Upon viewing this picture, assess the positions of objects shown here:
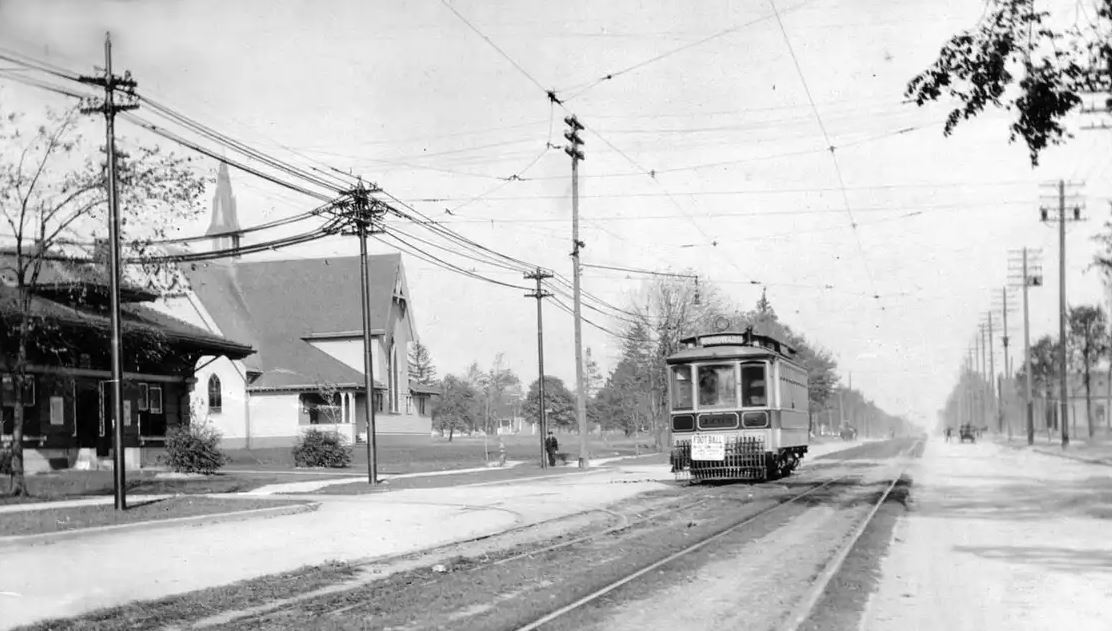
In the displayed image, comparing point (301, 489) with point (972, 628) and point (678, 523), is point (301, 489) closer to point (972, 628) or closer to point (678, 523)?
point (678, 523)

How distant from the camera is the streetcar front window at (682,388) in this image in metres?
26.0

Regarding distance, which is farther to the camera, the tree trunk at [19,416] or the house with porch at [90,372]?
the house with porch at [90,372]

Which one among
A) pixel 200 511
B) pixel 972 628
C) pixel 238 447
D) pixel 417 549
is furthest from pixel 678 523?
pixel 238 447

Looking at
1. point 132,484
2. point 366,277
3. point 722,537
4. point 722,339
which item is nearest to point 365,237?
point 366,277

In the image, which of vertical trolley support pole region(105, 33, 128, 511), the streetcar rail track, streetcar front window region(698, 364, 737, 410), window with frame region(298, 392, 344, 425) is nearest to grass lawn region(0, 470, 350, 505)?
vertical trolley support pole region(105, 33, 128, 511)

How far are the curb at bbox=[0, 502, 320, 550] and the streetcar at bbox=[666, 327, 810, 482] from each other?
9.17 meters

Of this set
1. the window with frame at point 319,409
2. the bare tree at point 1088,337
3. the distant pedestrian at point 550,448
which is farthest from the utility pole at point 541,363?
the bare tree at point 1088,337

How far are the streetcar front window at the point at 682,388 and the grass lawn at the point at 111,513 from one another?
30.9 feet

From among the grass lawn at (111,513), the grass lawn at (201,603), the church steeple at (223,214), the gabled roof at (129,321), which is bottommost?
the grass lawn at (111,513)

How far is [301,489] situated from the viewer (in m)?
26.9

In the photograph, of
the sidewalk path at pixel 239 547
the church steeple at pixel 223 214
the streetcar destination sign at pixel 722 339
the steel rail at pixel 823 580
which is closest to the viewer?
the steel rail at pixel 823 580

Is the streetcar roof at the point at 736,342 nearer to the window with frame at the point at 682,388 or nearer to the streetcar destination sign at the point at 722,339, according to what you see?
the streetcar destination sign at the point at 722,339

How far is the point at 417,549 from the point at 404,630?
620 centimetres

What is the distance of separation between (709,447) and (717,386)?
1447mm
